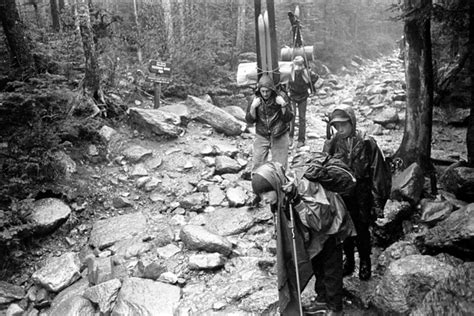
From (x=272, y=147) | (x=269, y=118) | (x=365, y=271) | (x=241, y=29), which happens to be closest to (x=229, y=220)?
(x=272, y=147)

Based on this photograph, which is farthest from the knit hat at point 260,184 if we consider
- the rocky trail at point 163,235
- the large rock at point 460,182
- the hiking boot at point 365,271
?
the large rock at point 460,182

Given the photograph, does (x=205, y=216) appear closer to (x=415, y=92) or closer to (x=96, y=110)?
(x=96, y=110)

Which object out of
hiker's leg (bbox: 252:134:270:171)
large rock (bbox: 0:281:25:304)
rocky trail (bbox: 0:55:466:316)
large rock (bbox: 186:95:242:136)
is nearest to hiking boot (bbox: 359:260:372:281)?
rocky trail (bbox: 0:55:466:316)

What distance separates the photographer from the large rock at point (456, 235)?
15.4 ft

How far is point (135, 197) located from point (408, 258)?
5.57 metres

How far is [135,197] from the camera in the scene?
8.04m

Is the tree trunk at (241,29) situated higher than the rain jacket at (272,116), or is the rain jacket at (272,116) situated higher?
the tree trunk at (241,29)

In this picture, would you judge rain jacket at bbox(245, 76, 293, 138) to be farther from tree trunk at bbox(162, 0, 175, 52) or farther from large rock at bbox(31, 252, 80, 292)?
tree trunk at bbox(162, 0, 175, 52)

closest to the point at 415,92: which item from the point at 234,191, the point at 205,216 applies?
the point at 234,191

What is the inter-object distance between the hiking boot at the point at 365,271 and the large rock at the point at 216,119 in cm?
661

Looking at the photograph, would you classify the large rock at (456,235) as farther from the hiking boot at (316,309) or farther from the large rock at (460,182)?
the hiking boot at (316,309)

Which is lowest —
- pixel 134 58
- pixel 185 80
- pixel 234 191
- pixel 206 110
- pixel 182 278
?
pixel 182 278

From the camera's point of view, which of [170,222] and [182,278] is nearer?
[182,278]

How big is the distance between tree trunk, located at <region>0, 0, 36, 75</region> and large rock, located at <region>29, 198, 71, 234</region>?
3219 millimetres
